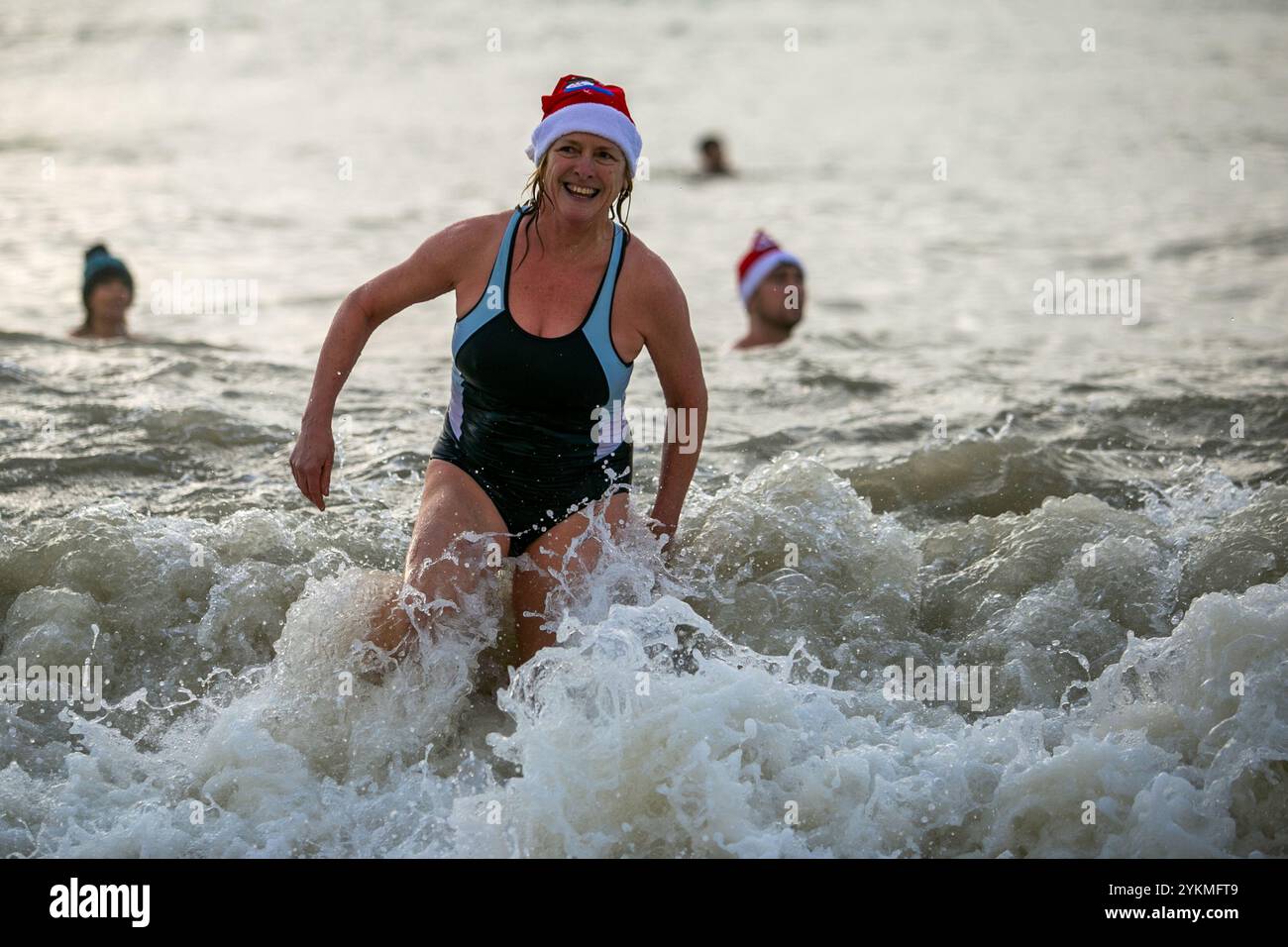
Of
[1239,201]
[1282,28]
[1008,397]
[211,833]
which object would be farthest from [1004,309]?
[1282,28]

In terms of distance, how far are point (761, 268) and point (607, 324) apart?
18.3ft

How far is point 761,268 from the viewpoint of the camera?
1021 centimetres

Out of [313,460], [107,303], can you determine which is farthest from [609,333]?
[107,303]

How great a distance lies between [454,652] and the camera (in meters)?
4.82

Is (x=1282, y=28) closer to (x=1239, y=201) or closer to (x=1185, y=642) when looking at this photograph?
(x=1239, y=201)

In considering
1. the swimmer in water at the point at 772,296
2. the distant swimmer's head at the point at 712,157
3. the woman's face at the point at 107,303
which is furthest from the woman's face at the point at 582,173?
the distant swimmer's head at the point at 712,157

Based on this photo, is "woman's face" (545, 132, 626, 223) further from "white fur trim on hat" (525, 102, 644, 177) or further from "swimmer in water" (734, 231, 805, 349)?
"swimmer in water" (734, 231, 805, 349)

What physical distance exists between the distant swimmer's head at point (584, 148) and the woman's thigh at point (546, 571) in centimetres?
107

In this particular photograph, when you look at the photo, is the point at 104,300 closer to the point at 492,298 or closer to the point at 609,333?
the point at 492,298

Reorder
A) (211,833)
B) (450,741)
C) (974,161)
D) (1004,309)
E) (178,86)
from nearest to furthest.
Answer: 1. (211,833)
2. (450,741)
3. (1004,309)
4. (974,161)
5. (178,86)

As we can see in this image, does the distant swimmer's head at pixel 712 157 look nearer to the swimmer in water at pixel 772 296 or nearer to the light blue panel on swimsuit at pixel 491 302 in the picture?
the swimmer in water at pixel 772 296

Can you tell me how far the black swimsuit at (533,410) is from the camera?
4793mm

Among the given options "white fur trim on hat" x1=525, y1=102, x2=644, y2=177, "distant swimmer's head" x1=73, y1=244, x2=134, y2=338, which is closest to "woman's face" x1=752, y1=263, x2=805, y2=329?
"distant swimmer's head" x1=73, y1=244, x2=134, y2=338
